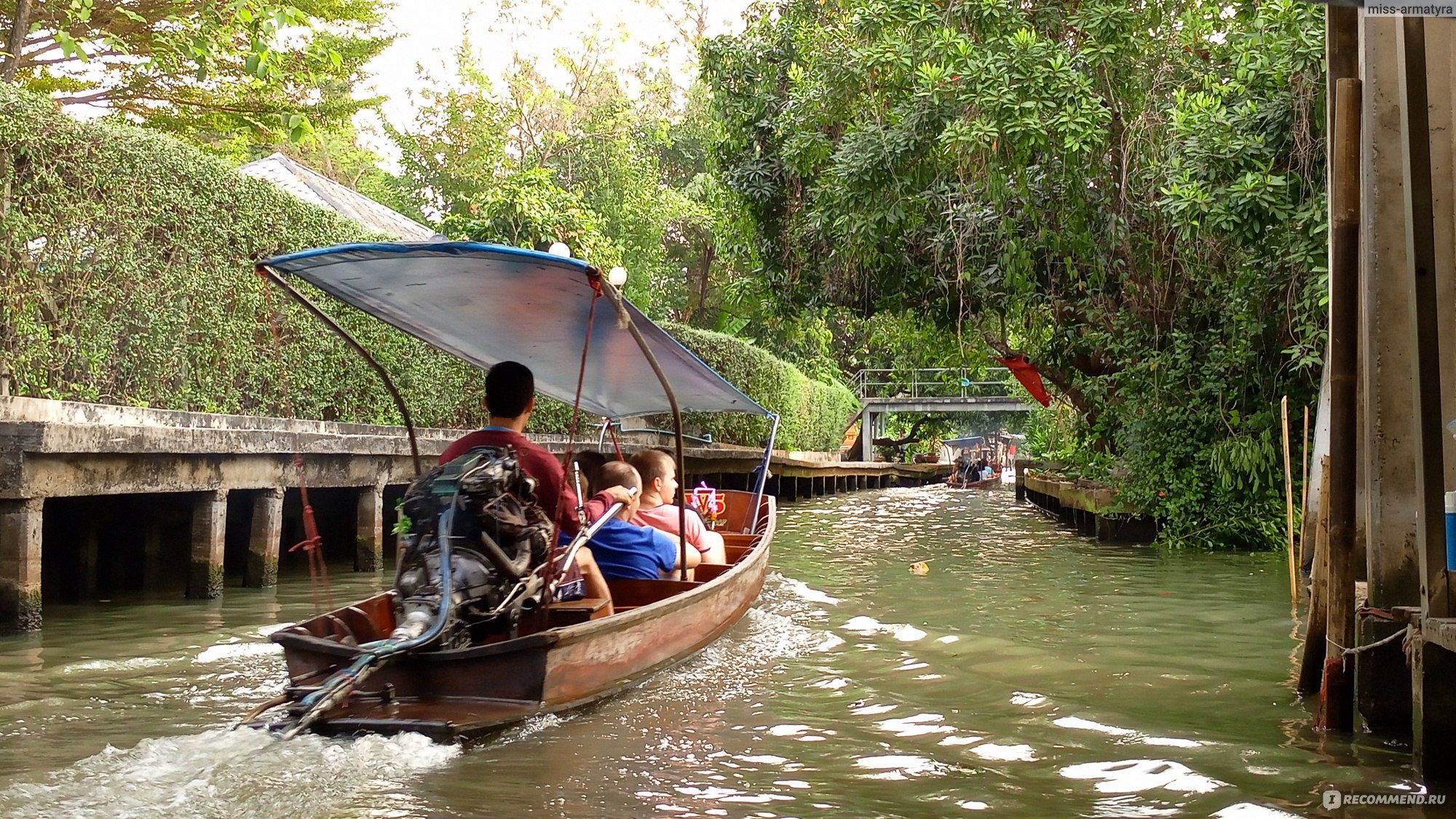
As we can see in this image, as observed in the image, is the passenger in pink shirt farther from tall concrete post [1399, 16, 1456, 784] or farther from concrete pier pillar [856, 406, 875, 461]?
concrete pier pillar [856, 406, 875, 461]

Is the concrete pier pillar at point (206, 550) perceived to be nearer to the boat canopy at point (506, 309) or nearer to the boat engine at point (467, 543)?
the boat canopy at point (506, 309)

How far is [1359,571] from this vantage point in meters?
6.09

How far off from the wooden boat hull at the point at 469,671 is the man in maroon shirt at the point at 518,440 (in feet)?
1.97

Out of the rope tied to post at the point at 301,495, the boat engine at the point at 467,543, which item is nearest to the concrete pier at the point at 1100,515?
the rope tied to post at the point at 301,495

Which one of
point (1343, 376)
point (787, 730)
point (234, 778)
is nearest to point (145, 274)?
point (234, 778)

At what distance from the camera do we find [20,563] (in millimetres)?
6652

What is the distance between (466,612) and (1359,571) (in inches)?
172

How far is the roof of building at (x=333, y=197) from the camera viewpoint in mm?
20156

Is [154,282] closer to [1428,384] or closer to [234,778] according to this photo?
[234,778]

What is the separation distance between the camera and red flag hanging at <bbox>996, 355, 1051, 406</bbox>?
19.5 m

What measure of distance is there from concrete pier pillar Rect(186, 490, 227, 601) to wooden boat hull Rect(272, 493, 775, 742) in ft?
9.67

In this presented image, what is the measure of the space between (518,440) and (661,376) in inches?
34.2

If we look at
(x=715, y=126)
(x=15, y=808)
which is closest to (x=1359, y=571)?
(x=15, y=808)

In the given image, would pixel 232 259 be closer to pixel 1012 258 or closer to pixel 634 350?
pixel 634 350
